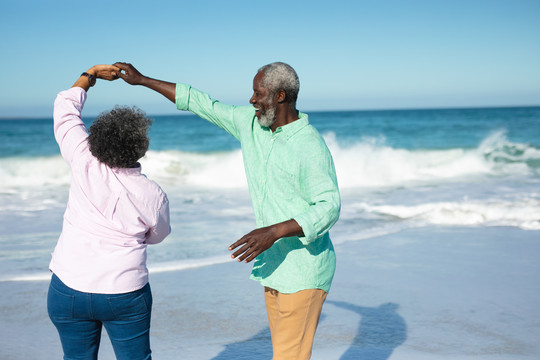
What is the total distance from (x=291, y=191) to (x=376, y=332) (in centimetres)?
229

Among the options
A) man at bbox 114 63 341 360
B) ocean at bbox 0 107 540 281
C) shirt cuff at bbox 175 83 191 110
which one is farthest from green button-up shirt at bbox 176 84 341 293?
ocean at bbox 0 107 540 281

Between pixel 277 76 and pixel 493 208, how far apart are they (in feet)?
25.6

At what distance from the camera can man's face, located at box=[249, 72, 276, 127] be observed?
237 cm

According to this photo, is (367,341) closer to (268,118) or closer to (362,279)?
(362,279)

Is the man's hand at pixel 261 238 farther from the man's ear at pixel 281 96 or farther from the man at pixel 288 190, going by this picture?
the man's ear at pixel 281 96

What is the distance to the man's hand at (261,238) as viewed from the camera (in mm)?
2088

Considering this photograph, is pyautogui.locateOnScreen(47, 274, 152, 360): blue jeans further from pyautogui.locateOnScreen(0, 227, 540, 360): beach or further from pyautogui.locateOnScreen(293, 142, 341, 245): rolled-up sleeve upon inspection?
pyautogui.locateOnScreen(0, 227, 540, 360): beach

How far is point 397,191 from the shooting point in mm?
13008

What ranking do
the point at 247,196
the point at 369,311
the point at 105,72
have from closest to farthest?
the point at 105,72 → the point at 369,311 → the point at 247,196

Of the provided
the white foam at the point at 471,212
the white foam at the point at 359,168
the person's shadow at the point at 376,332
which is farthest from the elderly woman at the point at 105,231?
the white foam at the point at 359,168

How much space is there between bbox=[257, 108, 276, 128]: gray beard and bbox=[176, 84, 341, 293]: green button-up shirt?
46 millimetres

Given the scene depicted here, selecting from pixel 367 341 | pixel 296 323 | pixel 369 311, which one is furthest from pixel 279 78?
pixel 369 311

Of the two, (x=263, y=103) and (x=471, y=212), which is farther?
(x=471, y=212)

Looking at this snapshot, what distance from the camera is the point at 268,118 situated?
2389 millimetres
